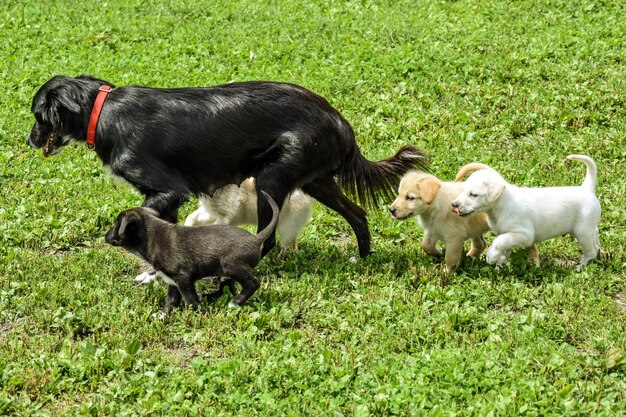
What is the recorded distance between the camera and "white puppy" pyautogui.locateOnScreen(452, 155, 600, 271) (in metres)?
7.29

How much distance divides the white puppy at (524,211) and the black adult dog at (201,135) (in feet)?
3.95

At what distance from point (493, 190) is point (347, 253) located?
1.55 metres

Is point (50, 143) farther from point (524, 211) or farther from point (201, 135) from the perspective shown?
point (524, 211)

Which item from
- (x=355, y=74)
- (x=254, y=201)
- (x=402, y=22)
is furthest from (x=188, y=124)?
(x=402, y=22)

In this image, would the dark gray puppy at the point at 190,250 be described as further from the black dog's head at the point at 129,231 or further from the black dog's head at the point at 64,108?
the black dog's head at the point at 64,108

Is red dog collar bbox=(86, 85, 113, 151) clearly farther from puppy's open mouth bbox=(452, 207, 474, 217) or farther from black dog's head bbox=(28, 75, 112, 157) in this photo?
puppy's open mouth bbox=(452, 207, 474, 217)

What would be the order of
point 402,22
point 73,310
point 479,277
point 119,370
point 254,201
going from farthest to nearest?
point 402,22 < point 254,201 < point 479,277 < point 73,310 < point 119,370

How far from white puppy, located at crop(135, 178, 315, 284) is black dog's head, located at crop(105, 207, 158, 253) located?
44.4 inches

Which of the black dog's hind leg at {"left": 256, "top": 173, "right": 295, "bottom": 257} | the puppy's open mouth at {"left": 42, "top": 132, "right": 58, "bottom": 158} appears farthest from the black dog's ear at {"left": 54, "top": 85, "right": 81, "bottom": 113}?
the black dog's hind leg at {"left": 256, "top": 173, "right": 295, "bottom": 257}

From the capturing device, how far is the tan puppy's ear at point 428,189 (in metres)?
7.46

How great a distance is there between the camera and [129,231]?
6988mm

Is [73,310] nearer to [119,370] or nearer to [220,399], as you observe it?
[119,370]

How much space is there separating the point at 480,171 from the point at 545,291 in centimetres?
107

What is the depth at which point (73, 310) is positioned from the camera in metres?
6.95
